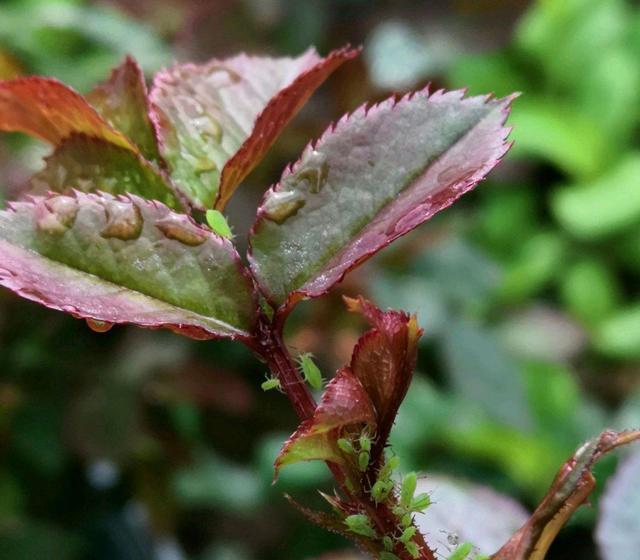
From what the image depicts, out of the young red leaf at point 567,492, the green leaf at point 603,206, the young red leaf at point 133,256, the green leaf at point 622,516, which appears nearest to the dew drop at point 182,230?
the young red leaf at point 133,256

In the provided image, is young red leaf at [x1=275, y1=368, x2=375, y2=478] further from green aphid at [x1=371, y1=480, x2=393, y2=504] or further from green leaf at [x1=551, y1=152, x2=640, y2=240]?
green leaf at [x1=551, y1=152, x2=640, y2=240]

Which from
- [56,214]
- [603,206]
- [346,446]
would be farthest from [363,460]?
[603,206]

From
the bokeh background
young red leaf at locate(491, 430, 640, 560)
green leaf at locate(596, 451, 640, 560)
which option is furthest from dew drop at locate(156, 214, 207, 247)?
the bokeh background

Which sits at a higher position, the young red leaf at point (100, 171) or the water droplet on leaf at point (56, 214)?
the young red leaf at point (100, 171)

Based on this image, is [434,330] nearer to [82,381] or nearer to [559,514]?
[82,381]

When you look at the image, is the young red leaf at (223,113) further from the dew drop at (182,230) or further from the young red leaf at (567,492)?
the young red leaf at (567,492)

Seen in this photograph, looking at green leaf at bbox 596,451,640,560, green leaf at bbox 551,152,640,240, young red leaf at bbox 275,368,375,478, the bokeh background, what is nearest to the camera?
young red leaf at bbox 275,368,375,478

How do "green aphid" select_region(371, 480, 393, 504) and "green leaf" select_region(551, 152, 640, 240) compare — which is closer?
"green aphid" select_region(371, 480, 393, 504)
